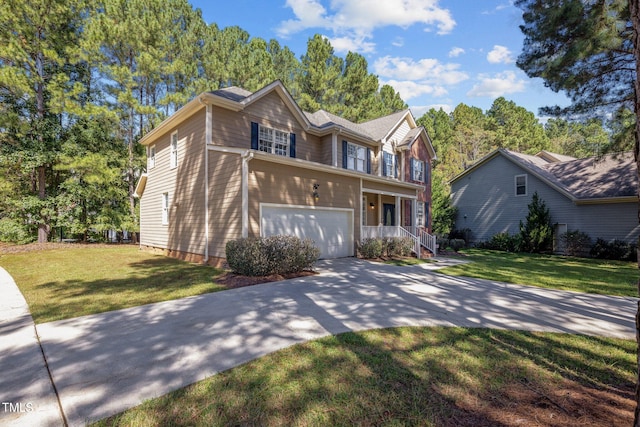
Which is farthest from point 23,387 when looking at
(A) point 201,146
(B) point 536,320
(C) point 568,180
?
(C) point 568,180

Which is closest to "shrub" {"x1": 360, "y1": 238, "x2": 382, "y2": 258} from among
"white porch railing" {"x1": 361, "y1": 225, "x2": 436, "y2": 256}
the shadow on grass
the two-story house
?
the two-story house

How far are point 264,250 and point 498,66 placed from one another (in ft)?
40.6

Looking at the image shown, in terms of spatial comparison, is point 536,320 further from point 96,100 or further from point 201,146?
point 96,100

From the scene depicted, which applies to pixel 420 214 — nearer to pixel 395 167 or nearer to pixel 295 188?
pixel 395 167

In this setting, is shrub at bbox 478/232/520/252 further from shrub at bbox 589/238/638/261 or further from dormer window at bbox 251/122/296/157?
dormer window at bbox 251/122/296/157

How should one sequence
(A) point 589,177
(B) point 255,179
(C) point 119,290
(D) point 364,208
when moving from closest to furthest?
(C) point 119,290 → (B) point 255,179 → (D) point 364,208 → (A) point 589,177

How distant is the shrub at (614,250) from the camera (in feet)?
48.2

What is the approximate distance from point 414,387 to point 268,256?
5820mm

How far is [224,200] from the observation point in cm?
975

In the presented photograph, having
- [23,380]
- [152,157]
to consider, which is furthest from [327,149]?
[23,380]

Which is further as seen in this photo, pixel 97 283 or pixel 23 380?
pixel 97 283

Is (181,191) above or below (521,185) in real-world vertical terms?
below

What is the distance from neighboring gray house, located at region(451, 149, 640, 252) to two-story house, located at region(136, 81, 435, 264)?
820 cm

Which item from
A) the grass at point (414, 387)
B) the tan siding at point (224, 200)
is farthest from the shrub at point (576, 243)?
the tan siding at point (224, 200)
